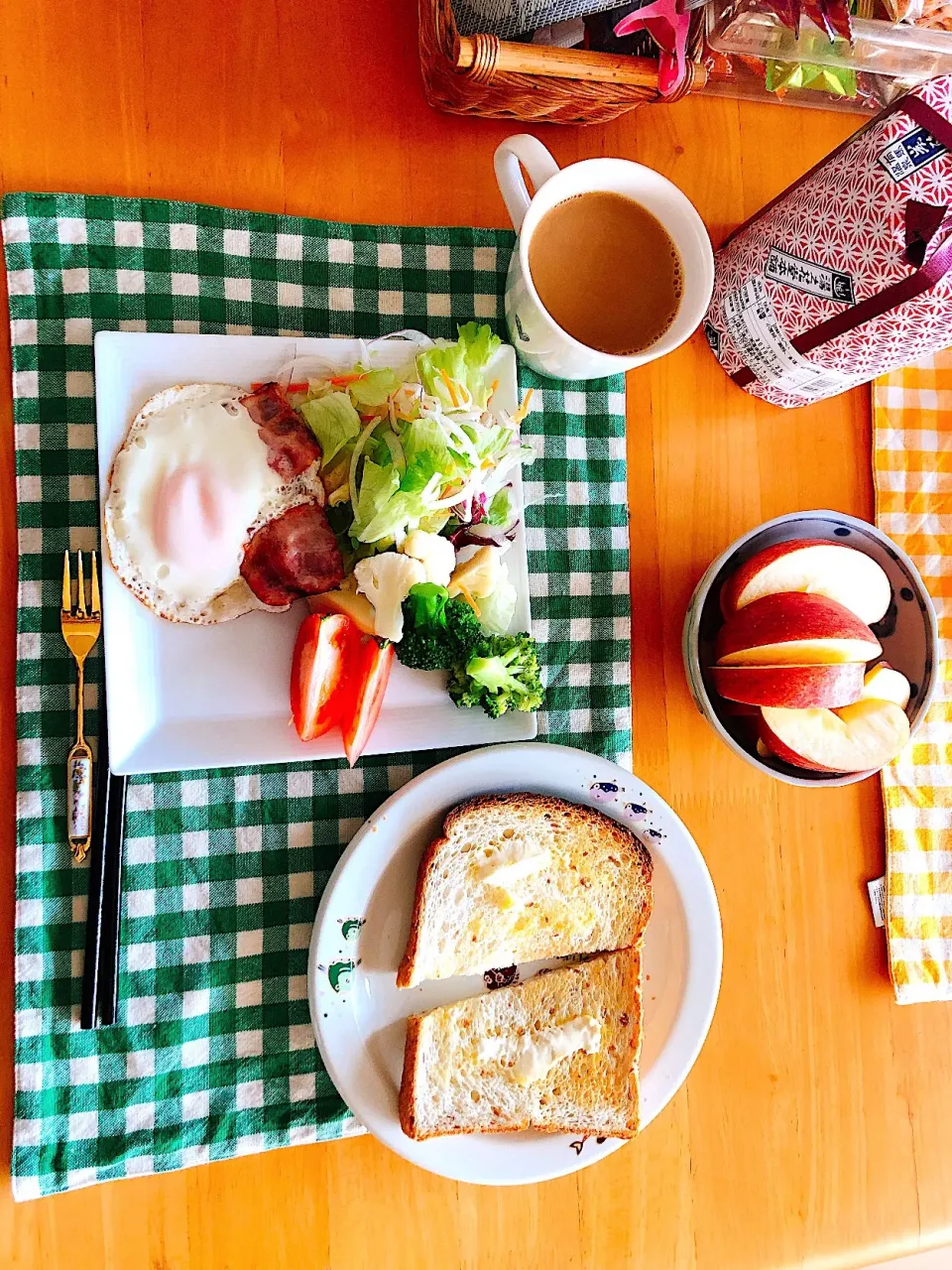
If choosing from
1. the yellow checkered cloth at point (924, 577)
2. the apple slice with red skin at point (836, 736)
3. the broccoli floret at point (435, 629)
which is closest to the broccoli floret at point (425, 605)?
the broccoli floret at point (435, 629)

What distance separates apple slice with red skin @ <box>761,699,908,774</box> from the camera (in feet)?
3.71

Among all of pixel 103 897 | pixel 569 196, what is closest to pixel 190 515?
pixel 103 897

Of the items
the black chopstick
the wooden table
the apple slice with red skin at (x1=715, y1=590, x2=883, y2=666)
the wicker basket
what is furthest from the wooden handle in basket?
the black chopstick

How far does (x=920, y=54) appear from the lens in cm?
113

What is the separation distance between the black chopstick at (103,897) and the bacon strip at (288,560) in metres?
0.27

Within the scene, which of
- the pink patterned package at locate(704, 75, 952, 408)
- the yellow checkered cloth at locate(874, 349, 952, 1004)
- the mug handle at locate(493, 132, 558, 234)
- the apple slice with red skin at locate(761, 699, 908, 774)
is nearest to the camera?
the pink patterned package at locate(704, 75, 952, 408)

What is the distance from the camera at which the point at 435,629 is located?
106 cm

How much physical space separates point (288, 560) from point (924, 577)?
0.94 m

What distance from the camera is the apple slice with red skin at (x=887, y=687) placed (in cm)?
118

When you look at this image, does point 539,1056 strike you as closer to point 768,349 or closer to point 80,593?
point 80,593

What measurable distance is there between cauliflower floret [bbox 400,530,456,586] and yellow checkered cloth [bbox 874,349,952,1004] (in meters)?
0.69

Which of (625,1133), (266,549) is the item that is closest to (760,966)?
(625,1133)

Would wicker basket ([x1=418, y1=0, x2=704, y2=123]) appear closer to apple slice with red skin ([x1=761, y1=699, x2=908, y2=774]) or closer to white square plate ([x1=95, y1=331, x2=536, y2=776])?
white square plate ([x1=95, y1=331, x2=536, y2=776])

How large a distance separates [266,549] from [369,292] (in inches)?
15.1
